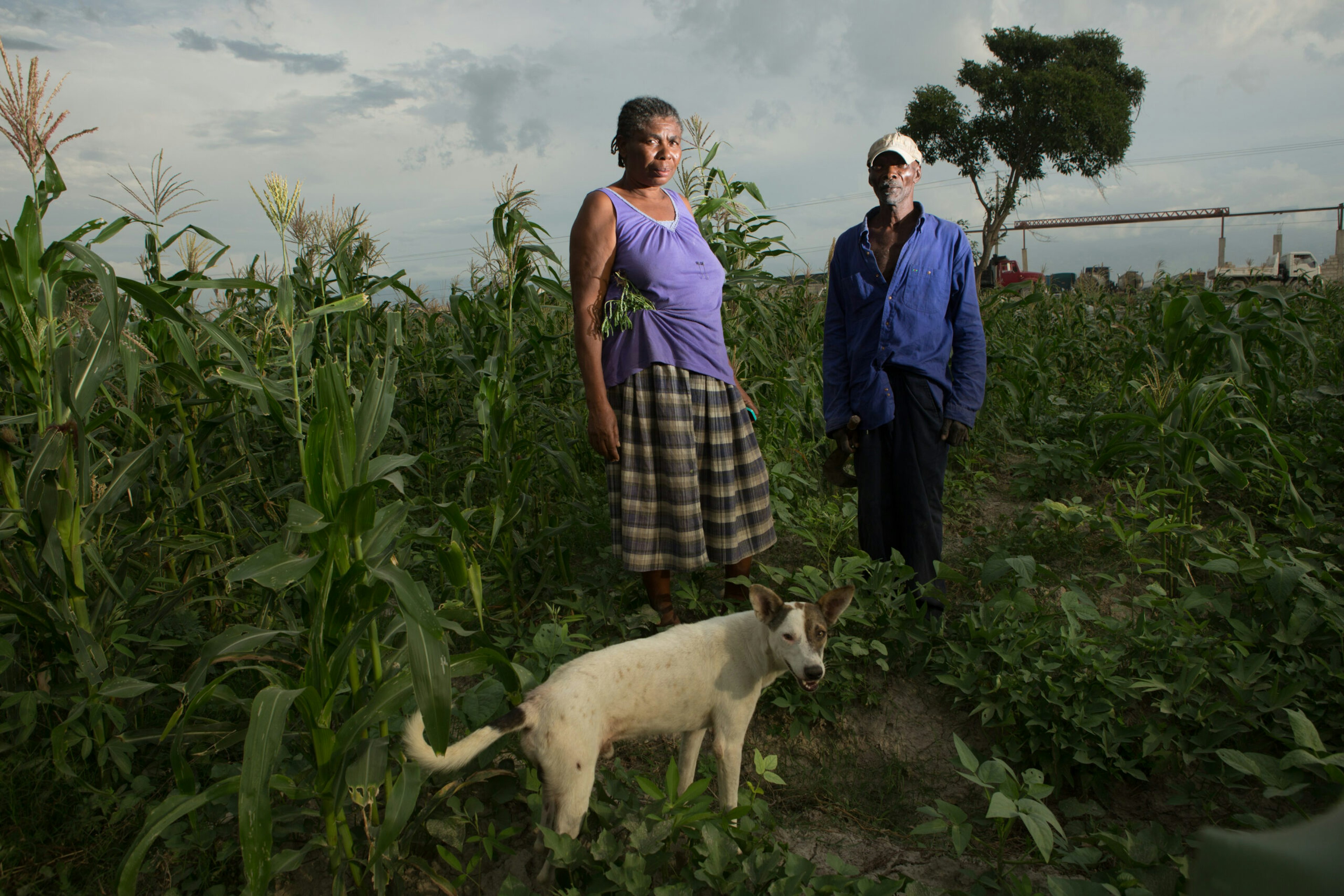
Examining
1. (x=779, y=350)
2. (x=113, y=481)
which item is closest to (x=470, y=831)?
(x=113, y=481)

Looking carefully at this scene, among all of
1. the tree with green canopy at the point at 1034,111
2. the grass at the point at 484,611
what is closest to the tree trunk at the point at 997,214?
the tree with green canopy at the point at 1034,111

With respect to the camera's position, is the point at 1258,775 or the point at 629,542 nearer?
the point at 1258,775

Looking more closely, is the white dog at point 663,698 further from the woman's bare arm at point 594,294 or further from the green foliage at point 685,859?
the woman's bare arm at point 594,294

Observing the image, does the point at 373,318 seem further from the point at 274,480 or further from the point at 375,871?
the point at 375,871

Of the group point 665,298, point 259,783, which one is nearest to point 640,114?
point 665,298

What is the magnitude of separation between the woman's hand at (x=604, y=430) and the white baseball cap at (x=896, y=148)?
1486 millimetres

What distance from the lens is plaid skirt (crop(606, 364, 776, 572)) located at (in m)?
2.90

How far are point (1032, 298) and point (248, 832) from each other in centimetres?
533

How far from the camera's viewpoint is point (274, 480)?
357cm

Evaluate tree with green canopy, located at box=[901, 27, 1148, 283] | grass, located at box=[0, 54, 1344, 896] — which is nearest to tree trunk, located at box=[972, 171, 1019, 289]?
tree with green canopy, located at box=[901, 27, 1148, 283]

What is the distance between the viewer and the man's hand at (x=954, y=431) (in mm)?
3021

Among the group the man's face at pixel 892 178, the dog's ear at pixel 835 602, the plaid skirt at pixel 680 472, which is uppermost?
the man's face at pixel 892 178

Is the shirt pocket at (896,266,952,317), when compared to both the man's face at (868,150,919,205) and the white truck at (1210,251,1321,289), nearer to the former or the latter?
the man's face at (868,150,919,205)

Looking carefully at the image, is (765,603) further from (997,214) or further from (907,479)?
(997,214)
